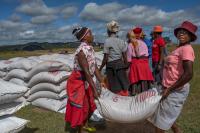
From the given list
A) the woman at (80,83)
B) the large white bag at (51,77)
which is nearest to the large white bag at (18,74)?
the large white bag at (51,77)

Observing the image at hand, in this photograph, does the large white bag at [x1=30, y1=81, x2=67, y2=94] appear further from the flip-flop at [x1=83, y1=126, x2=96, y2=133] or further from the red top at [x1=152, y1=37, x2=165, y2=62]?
the red top at [x1=152, y1=37, x2=165, y2=62]

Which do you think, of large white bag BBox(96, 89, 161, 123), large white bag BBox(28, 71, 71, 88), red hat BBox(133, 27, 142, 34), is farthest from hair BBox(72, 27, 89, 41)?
red hat BBox(133, 27, 142, 34)

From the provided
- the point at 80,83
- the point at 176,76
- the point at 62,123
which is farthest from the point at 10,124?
the point at 176,76

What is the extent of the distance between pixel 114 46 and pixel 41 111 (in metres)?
1.90

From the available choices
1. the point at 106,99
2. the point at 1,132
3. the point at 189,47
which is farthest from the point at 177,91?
the point at 1,132

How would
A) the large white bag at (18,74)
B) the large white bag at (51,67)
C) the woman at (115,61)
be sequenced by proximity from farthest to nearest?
the large white bag at (18,74) → the large white bag at (51,67) → the woman at (115,61)

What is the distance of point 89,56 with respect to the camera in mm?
4711

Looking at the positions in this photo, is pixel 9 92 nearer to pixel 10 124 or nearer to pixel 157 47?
pixel 10 124

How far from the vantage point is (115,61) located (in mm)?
6492

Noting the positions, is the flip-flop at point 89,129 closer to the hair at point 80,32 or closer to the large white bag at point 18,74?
the hair at point 80,32

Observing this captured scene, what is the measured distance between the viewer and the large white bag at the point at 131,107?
13.3 ft

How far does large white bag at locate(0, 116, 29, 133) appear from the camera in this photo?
4321 mm

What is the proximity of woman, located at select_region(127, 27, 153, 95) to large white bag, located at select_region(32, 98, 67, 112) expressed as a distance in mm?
1335

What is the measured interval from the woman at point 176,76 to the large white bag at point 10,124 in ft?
5.54
